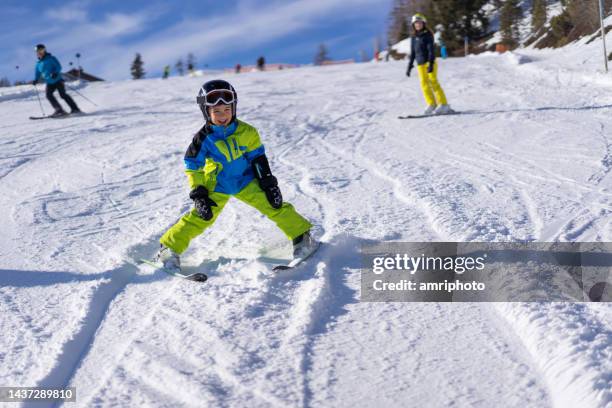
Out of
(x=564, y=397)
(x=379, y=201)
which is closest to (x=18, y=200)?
(x=379, y=201)

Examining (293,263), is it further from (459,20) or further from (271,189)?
(459,20)

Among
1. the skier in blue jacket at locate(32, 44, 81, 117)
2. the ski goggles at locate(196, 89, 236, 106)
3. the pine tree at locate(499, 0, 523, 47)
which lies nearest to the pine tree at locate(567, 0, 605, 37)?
the pine tree at locate(499, 0, 523, 47)

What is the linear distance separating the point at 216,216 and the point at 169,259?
0.43m

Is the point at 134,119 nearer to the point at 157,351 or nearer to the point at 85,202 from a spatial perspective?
the point at 85,202

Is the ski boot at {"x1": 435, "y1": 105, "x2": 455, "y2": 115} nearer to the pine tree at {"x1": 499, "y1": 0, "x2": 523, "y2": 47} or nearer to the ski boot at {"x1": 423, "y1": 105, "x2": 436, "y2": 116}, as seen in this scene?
the ski boot at {"x1": 423, "y1": 105, "x2": 436, "y2": 116}

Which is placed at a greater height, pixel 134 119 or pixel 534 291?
pixel 134 119

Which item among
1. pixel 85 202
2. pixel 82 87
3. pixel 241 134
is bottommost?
pixel 85 202

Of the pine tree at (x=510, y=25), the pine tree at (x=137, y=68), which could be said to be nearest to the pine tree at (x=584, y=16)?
the pine tree at (x=510, y=25)

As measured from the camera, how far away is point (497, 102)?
33.8 feet

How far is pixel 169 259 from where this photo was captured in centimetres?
369

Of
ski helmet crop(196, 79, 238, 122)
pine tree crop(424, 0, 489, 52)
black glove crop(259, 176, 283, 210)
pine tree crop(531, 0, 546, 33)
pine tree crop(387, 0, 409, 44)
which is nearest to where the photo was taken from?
ski helmet crop(196, 79, 238, 122)

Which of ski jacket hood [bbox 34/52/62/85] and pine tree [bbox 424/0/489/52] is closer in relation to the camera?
ski jacket hood [bbox 34/52/62/85]

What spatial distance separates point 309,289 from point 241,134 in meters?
1.23

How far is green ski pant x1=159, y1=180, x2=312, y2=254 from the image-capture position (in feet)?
12.3
